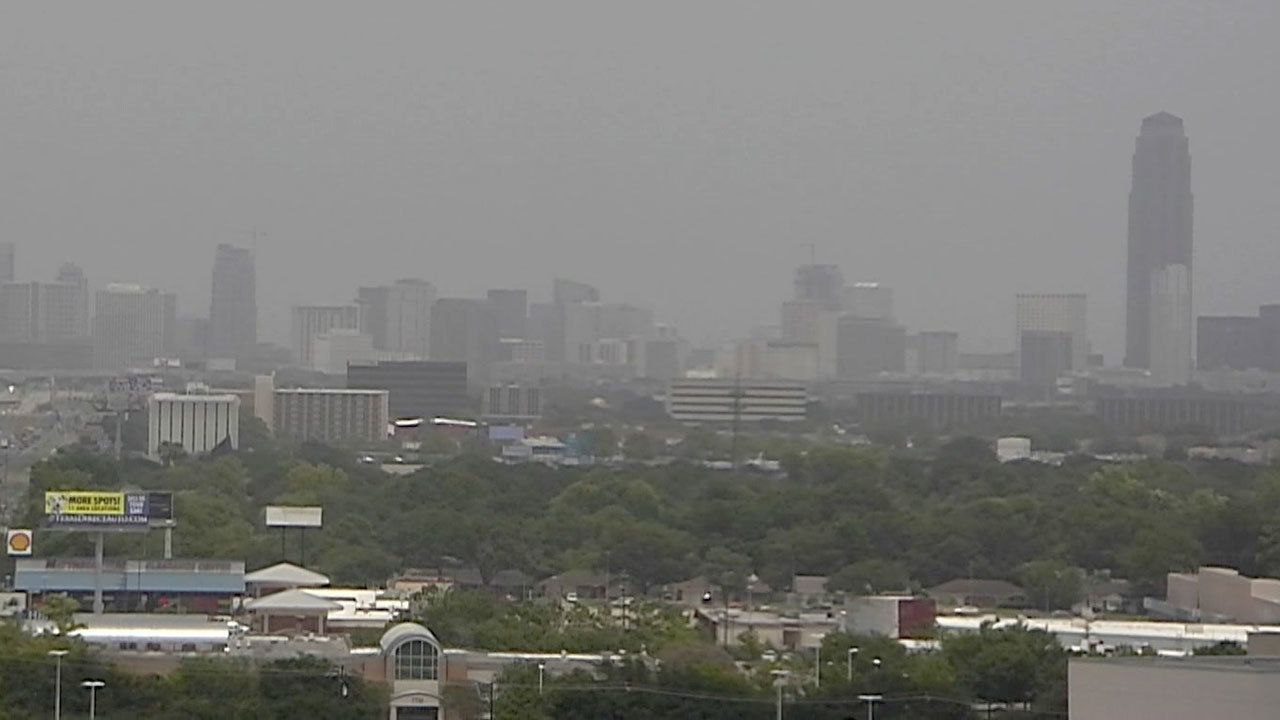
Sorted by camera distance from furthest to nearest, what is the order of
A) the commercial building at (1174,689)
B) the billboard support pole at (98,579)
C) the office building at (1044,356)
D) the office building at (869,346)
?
the office building at (869,346) → the office building at (1044,356) → the billboard support pole at (98,579) → the commercial building at (1174,689)

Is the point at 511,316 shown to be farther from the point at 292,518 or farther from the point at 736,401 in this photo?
the point at 292,518

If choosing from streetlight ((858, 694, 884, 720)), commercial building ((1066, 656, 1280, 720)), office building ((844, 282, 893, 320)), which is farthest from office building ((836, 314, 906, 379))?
commercial building ((1066, 656, 1280, 720))

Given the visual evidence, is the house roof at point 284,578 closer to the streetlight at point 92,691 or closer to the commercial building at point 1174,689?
the streetlight at point 92,691

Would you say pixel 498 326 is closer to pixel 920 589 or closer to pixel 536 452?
pixel 536 452

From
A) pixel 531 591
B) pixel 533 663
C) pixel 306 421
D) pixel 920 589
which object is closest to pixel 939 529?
pixel 920 589

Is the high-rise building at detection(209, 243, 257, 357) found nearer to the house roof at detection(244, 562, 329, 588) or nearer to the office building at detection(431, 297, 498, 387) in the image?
the office building at detection(431, 297, 498, 387)

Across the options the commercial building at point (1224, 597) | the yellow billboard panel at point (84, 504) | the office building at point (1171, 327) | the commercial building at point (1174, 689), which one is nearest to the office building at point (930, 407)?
the office building at point (1171, 327)
